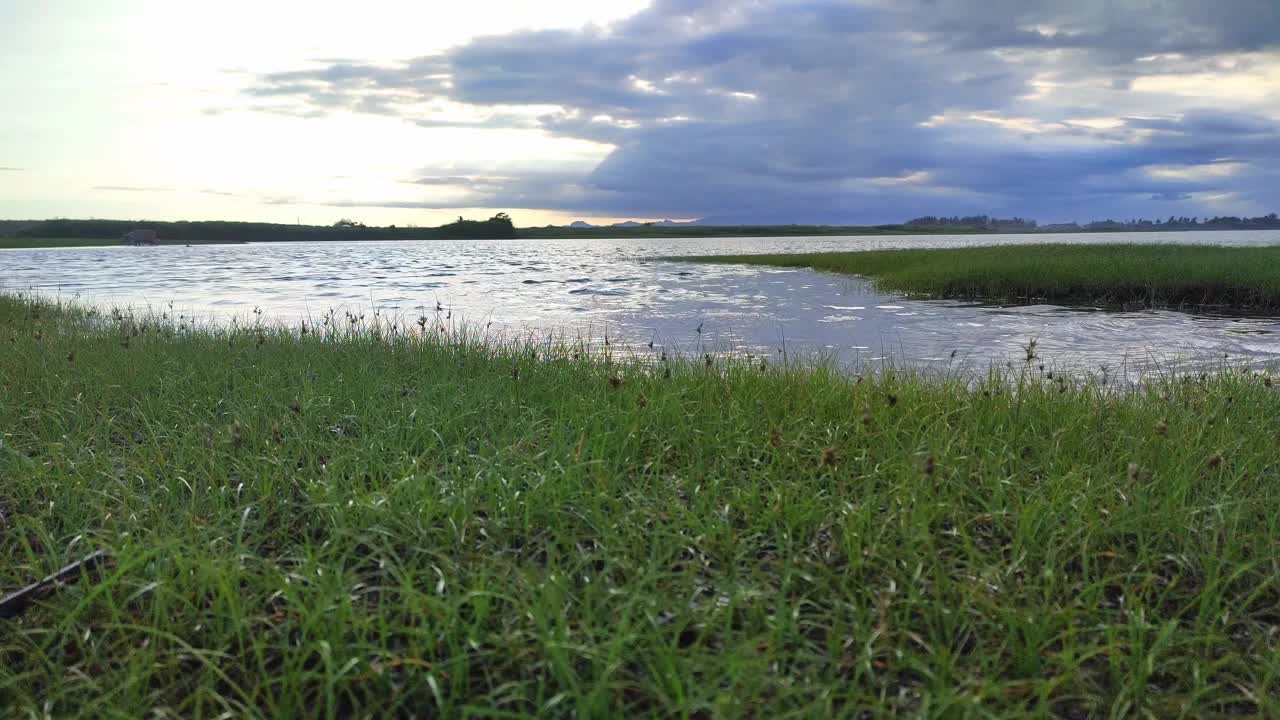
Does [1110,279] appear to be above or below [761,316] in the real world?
above

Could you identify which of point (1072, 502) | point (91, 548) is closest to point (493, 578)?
point (91, 548)

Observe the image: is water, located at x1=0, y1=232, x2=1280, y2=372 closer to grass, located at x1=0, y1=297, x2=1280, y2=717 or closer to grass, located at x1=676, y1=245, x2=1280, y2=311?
grass, located at x1=676, y1=245, x2=1280, y2=311

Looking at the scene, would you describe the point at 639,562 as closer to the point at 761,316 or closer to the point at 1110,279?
the point at 761,316

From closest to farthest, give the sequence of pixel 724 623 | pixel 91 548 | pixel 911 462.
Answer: pixel 724 623 → pixel 91 548 → pixel 911 462

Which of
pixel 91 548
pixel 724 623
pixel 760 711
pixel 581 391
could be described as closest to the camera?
pixel 760 711

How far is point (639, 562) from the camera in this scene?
350 centimetres

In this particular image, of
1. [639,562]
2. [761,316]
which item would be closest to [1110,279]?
[761,316]

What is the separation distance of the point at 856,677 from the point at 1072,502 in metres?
1.99

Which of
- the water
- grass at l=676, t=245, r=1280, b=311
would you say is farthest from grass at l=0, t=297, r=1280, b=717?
grass at l=676, t=245, r=1280, b=311

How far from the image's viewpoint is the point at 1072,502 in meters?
3.96

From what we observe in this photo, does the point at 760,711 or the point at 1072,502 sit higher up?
the point at 1072,502

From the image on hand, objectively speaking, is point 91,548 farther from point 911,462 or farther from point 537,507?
point 911,462

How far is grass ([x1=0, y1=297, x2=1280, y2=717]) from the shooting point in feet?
9.06

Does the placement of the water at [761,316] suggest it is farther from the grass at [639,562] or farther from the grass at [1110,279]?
the grass at [639,562]
